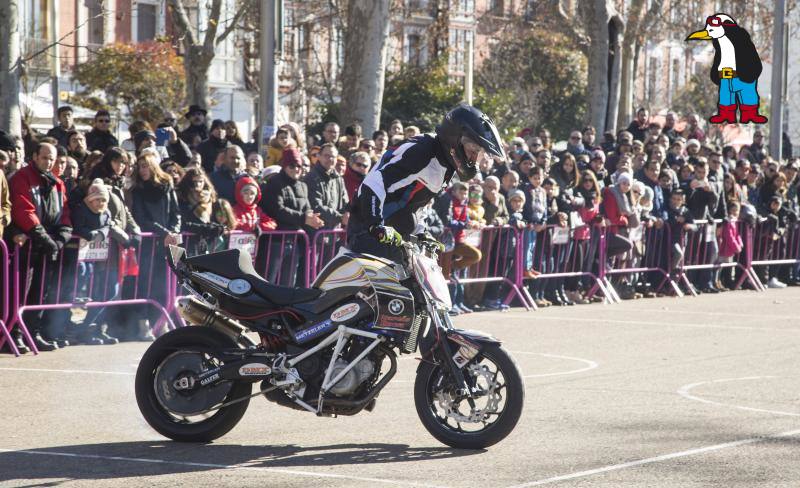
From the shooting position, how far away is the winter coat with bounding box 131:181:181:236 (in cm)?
1320

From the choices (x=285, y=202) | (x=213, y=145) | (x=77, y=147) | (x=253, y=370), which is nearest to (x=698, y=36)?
(x=213, y=145)

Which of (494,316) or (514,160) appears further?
(514,160)

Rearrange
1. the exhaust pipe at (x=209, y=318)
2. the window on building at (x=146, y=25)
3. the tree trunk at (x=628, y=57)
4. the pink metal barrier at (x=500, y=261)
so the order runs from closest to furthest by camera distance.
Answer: the exhaust pipe at (x=209, y=318)
the pink metal barrier at (x=500, y=261)
the tree trunk at (x=628, y=57)
the window on building at (x=146, y=25)

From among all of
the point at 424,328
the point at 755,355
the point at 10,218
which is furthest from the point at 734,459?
the point at 10,218

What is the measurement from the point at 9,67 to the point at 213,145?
300 centimetres

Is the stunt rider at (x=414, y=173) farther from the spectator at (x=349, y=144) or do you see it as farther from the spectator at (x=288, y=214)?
the spectator at (x=349, y=144)

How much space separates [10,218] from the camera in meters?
12.0

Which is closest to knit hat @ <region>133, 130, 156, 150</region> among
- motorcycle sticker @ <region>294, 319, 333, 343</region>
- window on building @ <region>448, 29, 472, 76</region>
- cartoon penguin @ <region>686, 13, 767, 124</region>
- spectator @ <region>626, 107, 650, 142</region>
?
motorcycle sticker @ <region>294, 319, 333, 343</region>

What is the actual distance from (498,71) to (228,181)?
3294 cm

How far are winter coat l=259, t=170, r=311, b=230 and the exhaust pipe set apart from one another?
631 centimetres

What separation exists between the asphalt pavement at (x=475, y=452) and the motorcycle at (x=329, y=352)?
0.68ft

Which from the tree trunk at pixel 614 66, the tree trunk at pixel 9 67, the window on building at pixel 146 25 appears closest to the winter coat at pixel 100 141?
the tree trunk at pixel 9 67

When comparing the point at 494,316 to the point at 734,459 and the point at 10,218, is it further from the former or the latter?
the point at 734,459

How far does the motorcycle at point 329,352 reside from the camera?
784cm
